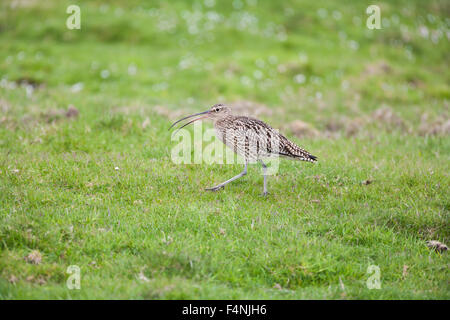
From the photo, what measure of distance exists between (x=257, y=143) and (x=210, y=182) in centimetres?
133

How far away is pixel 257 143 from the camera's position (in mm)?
9430

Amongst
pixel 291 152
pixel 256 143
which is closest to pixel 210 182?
pixel 256 143

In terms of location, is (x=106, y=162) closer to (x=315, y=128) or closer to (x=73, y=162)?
(x=73, y=162)

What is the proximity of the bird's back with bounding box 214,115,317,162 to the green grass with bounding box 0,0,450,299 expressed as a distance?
0.76m

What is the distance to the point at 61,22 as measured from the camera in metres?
23.6

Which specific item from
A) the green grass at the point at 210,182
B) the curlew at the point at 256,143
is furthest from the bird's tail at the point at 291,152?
the green grass at the point at 210,182

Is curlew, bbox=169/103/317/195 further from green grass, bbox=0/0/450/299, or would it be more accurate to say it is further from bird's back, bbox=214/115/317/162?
green grass, bbox=0/0/450/299

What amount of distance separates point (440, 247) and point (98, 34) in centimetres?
2009

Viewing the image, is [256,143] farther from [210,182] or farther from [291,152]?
[210,182]

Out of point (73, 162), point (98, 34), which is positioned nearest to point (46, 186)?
point (73, 162)

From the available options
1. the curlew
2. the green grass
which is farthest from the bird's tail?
the green grass

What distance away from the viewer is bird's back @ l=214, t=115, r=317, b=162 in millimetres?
9422

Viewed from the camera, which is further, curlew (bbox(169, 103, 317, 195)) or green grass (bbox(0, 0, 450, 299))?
curlew (bbox(169, 103, 317, 195))

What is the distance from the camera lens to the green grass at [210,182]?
684 centimetres
